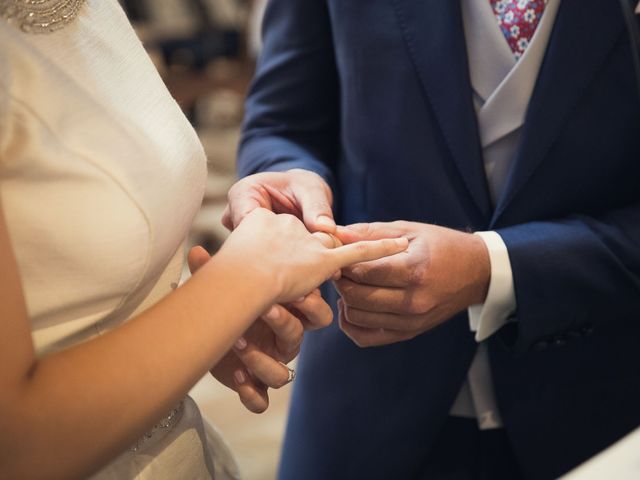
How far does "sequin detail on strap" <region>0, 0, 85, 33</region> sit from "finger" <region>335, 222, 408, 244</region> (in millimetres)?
464

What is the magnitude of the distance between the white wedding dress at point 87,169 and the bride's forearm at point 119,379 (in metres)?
0.03

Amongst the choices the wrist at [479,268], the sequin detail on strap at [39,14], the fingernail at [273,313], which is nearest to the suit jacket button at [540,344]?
the wrist at [479,268]

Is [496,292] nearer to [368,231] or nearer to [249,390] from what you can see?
[368,231]

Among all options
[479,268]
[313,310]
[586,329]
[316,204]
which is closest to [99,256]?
[313,310]

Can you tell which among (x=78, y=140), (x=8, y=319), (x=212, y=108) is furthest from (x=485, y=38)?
(x=212, y=108)

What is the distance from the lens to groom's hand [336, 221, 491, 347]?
1.15 meters

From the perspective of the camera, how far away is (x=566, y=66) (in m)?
1.21

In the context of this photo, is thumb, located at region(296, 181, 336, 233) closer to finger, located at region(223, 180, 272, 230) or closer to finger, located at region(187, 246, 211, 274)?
finger, located at region(223, 180, 272, 230)

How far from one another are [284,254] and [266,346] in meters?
0.20

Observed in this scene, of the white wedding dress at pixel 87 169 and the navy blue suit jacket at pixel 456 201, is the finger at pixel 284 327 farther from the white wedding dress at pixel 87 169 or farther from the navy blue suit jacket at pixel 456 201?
the navy blue suit jacket at pixel 456 201

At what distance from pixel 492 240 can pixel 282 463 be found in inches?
26.2

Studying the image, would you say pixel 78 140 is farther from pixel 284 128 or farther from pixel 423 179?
pixel 284 128

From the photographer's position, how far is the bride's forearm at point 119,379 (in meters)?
0.71

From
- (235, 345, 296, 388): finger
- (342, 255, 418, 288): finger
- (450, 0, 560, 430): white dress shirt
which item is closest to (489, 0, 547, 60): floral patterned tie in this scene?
(450, 0, 560, 430): white dress shirt
